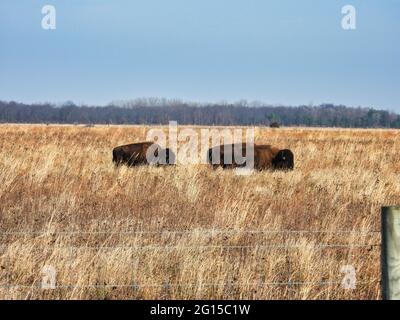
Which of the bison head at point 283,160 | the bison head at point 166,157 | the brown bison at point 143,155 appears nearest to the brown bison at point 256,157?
the bison head at point 283,160

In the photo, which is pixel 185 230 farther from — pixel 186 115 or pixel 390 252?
pixel 186 115

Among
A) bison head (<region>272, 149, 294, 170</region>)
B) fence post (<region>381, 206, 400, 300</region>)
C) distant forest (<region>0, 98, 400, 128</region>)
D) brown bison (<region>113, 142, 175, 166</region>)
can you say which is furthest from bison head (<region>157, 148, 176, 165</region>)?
distant forest (<region>0, 98, 400, 128</region>)

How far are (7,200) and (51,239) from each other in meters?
3.53

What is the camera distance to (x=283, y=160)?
17.5 metres

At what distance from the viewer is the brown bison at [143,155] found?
57.4 feet

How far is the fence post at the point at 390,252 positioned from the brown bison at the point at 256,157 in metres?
12.0

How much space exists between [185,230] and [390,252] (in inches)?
175

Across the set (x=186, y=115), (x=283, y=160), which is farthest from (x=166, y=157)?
(x=186, y=115)

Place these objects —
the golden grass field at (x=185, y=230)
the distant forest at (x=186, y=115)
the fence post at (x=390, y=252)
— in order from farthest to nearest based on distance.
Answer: the distant forest at (x=186, y=115)
the golden grass field at (x=185, y=230)
the fence post at (x=390, y=252)

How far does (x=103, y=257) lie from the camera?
6.89 m

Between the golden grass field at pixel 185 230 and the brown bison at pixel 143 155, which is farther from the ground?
the brown bison at pixel 143 155

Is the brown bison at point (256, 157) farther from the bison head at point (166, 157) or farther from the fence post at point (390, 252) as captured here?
the fence post at point (390, 252)

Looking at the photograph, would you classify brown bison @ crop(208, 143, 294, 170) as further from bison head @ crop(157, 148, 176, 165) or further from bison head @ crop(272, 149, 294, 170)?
bison head @ crop(157, 148, 176, 165)
